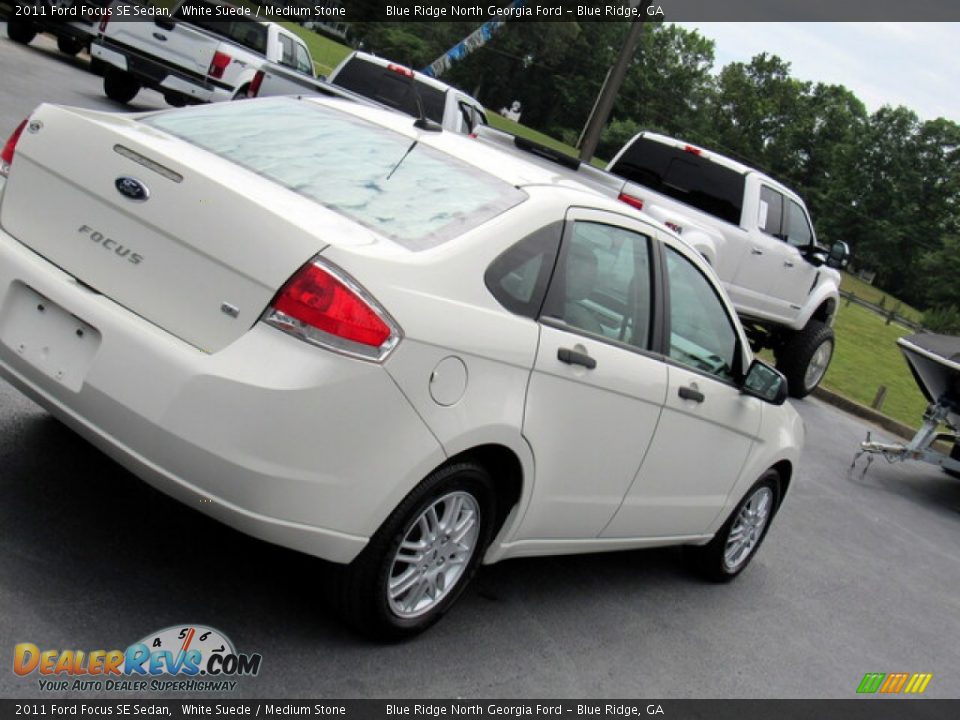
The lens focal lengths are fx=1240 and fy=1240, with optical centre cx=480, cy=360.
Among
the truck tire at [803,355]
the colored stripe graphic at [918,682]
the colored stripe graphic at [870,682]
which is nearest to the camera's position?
the colored stripe graphic at [870,682]

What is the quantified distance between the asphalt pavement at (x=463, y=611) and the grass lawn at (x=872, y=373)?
30.7ft

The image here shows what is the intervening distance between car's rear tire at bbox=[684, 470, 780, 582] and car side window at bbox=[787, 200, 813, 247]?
769cm

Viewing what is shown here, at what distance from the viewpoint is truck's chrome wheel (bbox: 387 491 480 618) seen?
4.27 metres

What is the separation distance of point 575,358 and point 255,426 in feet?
4.44

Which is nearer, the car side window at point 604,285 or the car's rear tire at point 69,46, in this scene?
the car side window at point 604,285

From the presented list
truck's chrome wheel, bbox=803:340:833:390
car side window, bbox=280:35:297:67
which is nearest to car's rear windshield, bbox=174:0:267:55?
car side window, bbox=280:35:297:67

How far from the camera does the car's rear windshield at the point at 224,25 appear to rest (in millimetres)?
19578

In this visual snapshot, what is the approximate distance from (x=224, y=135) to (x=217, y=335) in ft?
3.72

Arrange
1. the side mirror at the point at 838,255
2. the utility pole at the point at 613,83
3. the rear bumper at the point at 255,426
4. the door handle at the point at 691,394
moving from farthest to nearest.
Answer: the utility pole at the point at 613,83
the side mirror at the point at 838,255
the door handle at the point at 691,394
the rear bumper at the point at 255,426

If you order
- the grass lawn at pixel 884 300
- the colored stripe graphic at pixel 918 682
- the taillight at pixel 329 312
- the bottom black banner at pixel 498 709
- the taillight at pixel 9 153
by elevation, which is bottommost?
the grass lawn at pixel 884 300

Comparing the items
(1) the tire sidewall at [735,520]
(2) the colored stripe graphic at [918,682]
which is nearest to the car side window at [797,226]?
(1) the tire sidewall at [735,520]

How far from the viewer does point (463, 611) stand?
16.5ft

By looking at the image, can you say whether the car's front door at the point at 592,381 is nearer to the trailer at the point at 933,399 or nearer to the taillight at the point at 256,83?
the trailer at the point at 933,399

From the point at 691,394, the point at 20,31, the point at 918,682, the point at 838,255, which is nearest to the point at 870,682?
the point at 918,682
